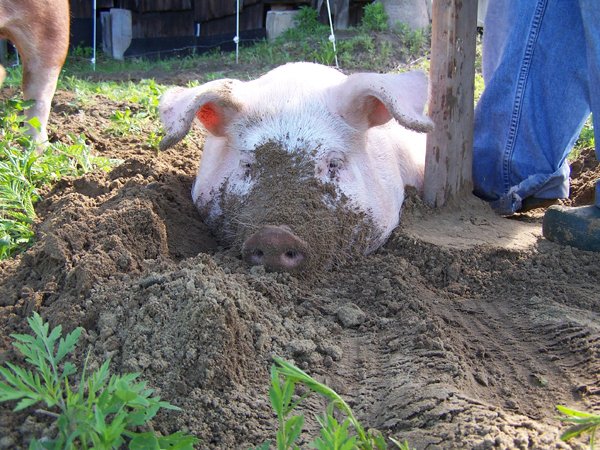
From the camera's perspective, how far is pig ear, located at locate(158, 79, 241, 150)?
10.8 ft

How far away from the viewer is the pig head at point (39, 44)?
14.8 ft

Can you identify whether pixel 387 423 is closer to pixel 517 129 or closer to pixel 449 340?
pixel 449 340

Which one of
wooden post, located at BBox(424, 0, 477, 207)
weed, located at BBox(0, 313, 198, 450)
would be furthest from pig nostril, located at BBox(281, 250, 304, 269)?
weed, located at BBox(0, 313, 198, 450)

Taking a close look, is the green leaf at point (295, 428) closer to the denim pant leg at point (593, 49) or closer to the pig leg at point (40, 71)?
the denim pant leg at point (593, 49)

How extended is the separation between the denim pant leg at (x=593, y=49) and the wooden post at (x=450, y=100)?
1.76ft

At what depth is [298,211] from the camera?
3.10 metres

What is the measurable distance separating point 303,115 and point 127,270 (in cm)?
119

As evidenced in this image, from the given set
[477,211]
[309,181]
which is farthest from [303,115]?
[477,211]

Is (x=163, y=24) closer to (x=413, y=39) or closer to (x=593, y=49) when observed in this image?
(x=413, y=39)

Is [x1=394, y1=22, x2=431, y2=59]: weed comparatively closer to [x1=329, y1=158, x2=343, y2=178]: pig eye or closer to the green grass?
the green grass

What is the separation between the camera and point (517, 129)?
411 centimetres

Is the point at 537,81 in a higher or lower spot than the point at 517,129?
higher

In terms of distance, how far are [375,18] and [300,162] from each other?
7.79m

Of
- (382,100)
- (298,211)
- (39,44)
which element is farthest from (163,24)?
(298,211)
